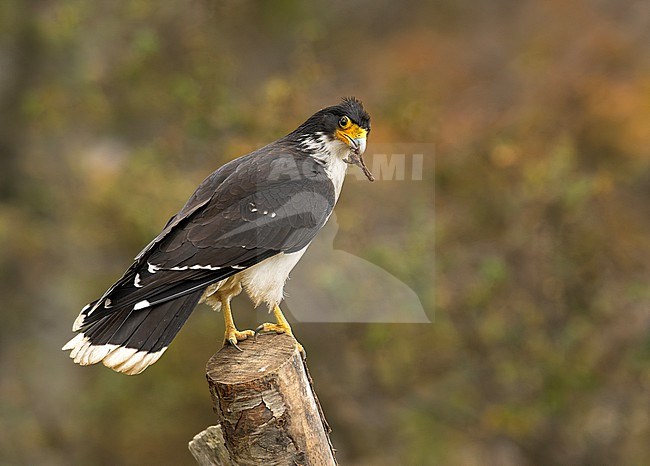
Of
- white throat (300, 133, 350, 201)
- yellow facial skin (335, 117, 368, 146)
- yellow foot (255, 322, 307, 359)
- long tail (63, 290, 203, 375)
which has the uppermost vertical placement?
yellow facial skin (335, 117, 368, 146)

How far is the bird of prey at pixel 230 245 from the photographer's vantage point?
6.42 feet

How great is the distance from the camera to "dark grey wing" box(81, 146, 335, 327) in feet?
6.59

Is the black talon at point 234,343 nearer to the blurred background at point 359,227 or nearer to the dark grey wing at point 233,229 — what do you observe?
the dark grey wing at point 233,229

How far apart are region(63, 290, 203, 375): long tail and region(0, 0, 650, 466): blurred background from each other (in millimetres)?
2089

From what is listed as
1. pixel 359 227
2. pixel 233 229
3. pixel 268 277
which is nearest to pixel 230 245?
pixel 233 229

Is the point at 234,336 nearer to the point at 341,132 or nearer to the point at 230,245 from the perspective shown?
the point at 230,245

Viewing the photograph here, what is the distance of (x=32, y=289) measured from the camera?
5.25m

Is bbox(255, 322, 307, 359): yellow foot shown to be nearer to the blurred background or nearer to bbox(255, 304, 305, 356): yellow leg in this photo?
bbox(255, 304, 305, 356): yellow leg

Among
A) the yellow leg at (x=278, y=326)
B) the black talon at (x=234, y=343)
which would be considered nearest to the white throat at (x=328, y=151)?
the yellow leg at (x=278, y=326)

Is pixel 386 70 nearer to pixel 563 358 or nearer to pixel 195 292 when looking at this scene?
pixel 563 358

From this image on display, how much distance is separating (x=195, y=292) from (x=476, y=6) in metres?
4.72

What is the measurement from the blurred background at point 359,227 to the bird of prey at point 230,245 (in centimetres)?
167

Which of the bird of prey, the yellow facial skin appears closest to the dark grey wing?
the bird of prey

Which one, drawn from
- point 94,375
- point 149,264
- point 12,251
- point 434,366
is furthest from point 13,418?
point 149,264
